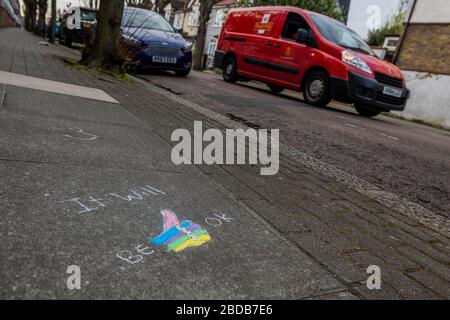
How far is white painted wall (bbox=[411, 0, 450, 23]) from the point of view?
14.5 m

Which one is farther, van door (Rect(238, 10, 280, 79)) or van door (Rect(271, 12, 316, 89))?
van door (Rect(238, 10, 280, 79))

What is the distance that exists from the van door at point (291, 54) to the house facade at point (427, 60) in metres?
7.99

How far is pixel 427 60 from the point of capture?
14.9 meters

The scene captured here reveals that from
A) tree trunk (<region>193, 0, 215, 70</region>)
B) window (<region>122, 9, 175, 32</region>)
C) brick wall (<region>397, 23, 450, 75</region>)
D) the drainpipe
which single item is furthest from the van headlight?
tree trunk (<region>193, 0, 215, 70</region>)

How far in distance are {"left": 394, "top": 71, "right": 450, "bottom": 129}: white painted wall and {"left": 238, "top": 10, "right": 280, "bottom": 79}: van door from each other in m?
7.83

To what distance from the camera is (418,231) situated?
2.38m

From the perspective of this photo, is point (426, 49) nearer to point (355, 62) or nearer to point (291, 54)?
point (291, 54)

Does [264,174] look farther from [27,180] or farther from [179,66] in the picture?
[179,66]

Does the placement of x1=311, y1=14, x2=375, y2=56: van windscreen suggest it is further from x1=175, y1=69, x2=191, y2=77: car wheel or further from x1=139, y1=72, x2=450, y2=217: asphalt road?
x1=175, y1=69, x2=191, y2=77: car wheel

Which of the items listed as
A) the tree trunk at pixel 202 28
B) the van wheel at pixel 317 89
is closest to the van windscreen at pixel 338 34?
the van wheel at pixel 317 89

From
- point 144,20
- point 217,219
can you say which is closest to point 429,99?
point 144,20

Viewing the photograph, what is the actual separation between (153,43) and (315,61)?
387 centimetres

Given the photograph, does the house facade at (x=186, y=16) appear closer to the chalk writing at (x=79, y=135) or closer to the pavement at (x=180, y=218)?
the chalk writing at (x=79, y=135)
